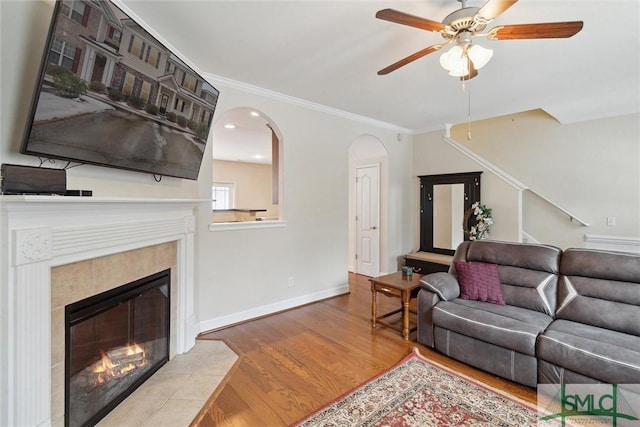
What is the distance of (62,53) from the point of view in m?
1.42

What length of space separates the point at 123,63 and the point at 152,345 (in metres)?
2.04

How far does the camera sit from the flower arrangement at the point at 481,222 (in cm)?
453

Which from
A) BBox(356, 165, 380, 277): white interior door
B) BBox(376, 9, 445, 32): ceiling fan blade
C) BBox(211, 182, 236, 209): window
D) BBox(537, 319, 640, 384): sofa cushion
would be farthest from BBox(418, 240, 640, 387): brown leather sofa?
BBox(211, 182, 236, 209): window

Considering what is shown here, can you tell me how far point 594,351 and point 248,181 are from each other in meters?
8.94

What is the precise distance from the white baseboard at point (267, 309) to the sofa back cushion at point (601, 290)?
8.49 feet

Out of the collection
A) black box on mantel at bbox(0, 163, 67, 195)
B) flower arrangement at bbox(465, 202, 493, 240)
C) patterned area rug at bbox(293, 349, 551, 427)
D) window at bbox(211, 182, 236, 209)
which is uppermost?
window at bbox(211, 182, 236, 209)

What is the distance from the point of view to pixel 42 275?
1438mm

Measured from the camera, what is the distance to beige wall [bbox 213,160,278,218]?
9109 mm

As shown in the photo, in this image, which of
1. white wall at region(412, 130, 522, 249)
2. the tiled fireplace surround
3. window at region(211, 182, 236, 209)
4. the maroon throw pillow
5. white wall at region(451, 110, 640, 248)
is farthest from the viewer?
window at region(211, 182, 236, 209)

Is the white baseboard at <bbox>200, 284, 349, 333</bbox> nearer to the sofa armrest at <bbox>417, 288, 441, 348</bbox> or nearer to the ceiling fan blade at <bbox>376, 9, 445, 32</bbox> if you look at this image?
the sofa armrest at <bbox>417, 288, 441, 348</bbox>

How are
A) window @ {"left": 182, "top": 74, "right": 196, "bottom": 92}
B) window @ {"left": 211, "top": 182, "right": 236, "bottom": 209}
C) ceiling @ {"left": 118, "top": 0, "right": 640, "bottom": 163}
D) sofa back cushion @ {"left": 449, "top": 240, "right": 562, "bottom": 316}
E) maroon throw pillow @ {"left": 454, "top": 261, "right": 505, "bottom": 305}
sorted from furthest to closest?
window @ {"left": 211, "top": 182, "right": 236, "bottom": 209} → maroon throw pillow @ {"left": 454, "top": 261, "right": 505, "bottom": 305} → sofa back cushion @ {"left": 449, "top": 240, "right": 562, "bottom": 316} → window @ {"left": 182, "top": 74, "right": 196, "bottom": 92} → ceiling @ {"left": 118, "top": 0, "right": 640, "bottom": 163}

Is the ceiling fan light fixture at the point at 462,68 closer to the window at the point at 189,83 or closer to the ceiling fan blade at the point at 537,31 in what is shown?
the ceiling fan blade at the point at 537,31

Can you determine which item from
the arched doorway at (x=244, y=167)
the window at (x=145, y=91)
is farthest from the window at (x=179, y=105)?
the arched doorway at (x=244, y=167)

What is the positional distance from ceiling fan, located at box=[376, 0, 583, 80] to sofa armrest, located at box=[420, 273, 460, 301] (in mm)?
1804
